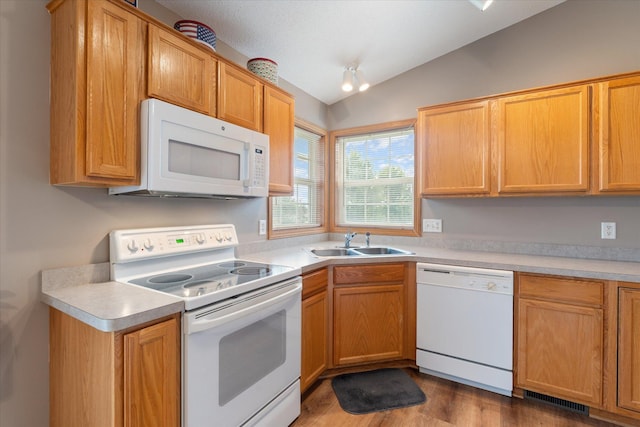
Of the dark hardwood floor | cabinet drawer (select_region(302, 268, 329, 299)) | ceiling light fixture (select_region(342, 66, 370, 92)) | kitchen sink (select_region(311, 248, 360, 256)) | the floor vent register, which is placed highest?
ceiling light fixture (select_region(342, 66, 370, 92))

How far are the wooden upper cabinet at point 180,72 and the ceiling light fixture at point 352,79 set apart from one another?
1155 millimetres

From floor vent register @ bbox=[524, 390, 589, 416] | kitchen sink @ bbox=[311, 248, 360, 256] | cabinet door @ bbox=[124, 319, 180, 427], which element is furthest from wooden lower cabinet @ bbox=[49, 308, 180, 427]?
floor vent register @ bbox=[524, 390, 589, 416]

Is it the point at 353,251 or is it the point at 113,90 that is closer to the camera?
the point at 113,90

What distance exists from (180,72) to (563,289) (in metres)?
2.53

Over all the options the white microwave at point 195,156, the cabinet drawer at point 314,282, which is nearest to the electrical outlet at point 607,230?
the cabinet drawer at point 314,282

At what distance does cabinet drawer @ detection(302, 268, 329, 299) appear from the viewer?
6.56 ft

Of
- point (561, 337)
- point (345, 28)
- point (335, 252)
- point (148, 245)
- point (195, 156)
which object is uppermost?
point (345, 28)

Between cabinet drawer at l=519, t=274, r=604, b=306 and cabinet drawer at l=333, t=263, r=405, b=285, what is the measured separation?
0.81m

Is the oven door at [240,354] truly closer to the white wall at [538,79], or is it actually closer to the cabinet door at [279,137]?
the cabinet door at [279,137]

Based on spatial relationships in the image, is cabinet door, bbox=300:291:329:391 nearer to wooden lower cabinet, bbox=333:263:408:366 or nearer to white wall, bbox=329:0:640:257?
wooden lower cabinet, bbox=333:263:408:366

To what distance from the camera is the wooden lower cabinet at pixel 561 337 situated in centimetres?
181

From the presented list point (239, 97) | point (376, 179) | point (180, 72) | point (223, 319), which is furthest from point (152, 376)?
point (376, 179)

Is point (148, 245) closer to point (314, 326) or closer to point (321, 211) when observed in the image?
point (314, 326)

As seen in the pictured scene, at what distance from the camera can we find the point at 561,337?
6.20ft
